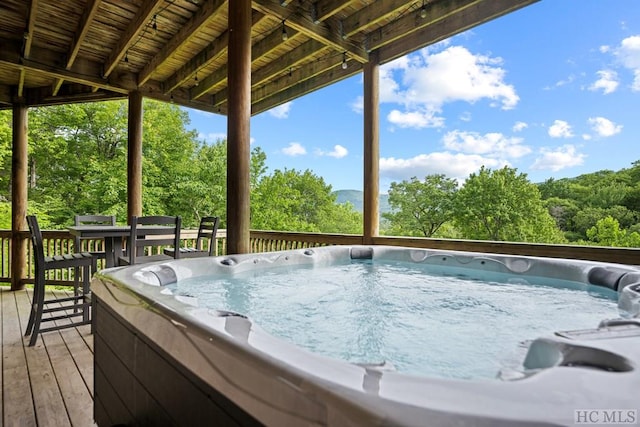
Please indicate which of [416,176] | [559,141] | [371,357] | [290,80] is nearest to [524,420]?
[371,357]

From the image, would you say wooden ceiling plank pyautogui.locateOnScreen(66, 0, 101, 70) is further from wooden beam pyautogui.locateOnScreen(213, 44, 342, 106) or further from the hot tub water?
the hot tub water

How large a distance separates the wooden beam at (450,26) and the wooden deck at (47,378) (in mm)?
3765

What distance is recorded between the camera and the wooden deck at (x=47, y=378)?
5.33 ft

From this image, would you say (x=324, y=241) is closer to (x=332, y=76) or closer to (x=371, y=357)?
(x=332, y=76)

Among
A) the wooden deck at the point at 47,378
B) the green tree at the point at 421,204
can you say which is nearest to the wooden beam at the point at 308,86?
the wooden deck at the point at 47,378

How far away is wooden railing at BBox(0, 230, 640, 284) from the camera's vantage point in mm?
2487

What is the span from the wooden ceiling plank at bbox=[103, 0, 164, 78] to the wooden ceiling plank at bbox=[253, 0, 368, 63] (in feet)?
2.96

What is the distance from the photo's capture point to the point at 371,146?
3.80 metres

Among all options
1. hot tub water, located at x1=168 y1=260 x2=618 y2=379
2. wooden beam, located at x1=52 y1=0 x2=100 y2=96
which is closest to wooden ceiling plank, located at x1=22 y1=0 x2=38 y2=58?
wooden beam, located at x1=52 y1=0 x2=100 y2=96

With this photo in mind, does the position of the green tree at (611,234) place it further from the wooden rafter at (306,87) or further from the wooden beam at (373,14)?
the wooden beam at (373,14)

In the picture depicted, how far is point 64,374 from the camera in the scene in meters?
2.06

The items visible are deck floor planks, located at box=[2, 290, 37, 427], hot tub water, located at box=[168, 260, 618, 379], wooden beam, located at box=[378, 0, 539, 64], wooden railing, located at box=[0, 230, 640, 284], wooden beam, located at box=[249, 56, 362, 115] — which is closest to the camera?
hot tub water, located at box=[168, 260, 618, 379]

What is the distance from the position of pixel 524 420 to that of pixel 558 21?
40.7ft

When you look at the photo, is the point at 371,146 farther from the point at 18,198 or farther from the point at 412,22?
the point at 18,198
